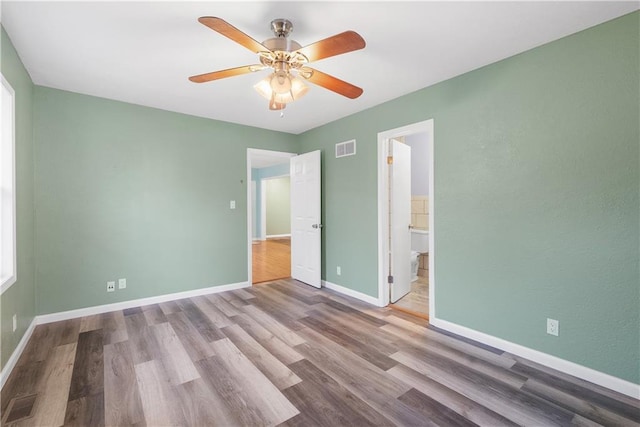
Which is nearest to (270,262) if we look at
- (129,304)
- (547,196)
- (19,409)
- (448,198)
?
(129,304)

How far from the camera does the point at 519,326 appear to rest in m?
2.34

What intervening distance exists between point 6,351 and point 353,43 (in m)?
3.18

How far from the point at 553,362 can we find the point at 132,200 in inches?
178

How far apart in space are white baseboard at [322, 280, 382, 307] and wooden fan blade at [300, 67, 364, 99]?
250 cm

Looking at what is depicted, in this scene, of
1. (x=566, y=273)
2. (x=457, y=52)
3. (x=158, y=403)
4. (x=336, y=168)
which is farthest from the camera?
(x=336, y=168)

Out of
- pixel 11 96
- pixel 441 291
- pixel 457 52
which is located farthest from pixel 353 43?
pixel 11 96

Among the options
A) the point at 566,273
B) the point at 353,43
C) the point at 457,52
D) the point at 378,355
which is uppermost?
the point at 457,52

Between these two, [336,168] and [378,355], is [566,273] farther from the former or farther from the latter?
[336,168]

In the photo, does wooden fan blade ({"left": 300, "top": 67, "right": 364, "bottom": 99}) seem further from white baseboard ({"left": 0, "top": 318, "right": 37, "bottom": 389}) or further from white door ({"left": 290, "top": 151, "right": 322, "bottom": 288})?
white baseboard ({"left": 0, "top": 318, "right": 37, "bottom": 389})

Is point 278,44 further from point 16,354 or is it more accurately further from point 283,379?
point 16,354

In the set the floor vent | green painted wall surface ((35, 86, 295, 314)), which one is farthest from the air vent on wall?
the floor vent

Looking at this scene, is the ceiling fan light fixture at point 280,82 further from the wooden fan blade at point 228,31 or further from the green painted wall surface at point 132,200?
the green painted wall surface at point 132,200

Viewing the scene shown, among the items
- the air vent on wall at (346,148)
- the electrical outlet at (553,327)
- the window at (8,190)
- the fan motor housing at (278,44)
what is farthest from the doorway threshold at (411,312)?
the window at (8,190)

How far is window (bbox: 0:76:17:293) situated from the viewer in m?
2.14
